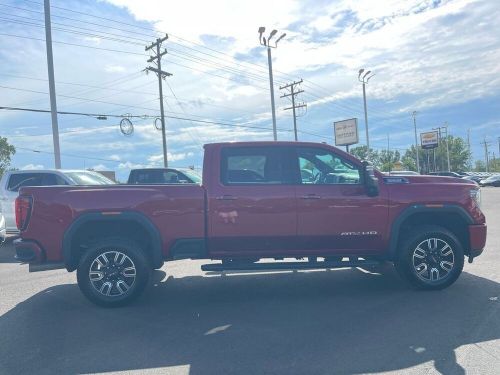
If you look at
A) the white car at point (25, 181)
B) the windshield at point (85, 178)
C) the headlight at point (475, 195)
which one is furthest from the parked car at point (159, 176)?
the headlight at point (475, 195)

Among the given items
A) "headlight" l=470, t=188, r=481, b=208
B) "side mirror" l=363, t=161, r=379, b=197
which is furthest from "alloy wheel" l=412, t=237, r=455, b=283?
"side mirror" l=363, t=161, r=379, b=197

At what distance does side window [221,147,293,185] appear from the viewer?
19.2ft

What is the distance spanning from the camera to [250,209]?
5695 mm

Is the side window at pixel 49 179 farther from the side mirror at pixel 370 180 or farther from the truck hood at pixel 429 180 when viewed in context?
the truck hood at pixel 429 180

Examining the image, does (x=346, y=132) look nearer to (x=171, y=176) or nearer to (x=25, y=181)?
(x=171, y=176)

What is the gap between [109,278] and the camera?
571cm

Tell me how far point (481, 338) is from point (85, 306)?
466 centimetres

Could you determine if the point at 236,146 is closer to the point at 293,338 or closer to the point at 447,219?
the point at 293,338

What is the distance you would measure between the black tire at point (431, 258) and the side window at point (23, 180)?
8.87 m

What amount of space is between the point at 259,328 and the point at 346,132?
4315 cm

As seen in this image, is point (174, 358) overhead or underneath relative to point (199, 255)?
underneath

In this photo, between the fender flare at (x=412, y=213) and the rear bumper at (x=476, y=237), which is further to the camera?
the rear bumper at (x=476, y=237)

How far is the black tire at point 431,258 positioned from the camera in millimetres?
5957

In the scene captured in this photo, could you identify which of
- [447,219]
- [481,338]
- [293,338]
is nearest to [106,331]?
[293,338]
